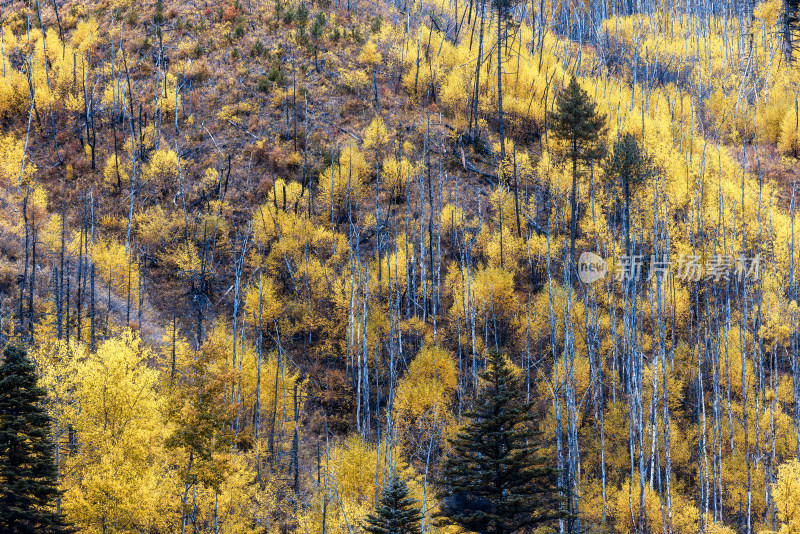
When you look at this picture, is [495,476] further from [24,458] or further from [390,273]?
[390,273]

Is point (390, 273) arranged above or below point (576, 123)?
below

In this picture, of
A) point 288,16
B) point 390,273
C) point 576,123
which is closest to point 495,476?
point 576,123

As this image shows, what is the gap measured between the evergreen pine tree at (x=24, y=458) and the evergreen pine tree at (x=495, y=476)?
1565 centimetres

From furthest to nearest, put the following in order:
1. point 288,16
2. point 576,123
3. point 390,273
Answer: point 288,16
point 390,273
point 576,123

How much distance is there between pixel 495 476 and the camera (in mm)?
26344

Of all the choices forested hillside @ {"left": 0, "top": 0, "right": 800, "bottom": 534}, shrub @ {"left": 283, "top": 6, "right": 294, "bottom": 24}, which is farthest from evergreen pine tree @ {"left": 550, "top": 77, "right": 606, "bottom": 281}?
shrub @ {"left": 283, "top": 6, "right": 294, "bottom": 24}

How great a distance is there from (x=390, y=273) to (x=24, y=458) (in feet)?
97.0

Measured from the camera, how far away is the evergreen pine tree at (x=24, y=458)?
913 inches

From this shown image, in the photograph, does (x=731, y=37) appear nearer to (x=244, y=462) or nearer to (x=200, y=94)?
(x=200, y=94)

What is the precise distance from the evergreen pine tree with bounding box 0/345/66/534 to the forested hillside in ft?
0.48

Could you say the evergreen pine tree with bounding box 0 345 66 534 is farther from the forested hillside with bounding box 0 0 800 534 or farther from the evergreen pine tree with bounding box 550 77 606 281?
the evergreen pine tree with bounding box 550 77 606 281

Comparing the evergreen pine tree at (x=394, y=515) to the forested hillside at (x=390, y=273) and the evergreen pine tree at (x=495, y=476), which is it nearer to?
the forested hillside at (x=390, y=273)

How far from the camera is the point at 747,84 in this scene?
6688 cm

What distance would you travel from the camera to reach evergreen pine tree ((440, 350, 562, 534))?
84.7 feet
